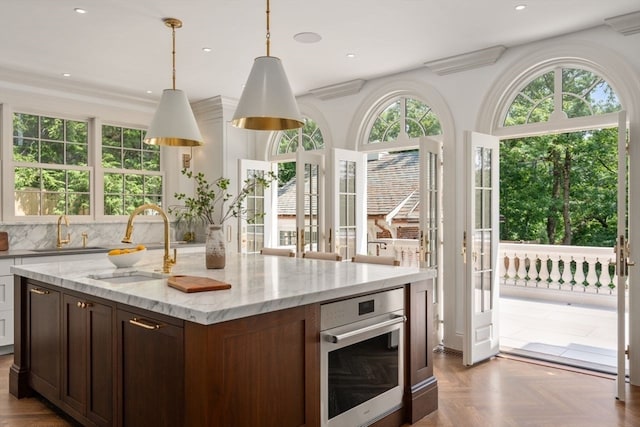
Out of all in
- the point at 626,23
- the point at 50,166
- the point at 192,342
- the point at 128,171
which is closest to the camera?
the point at 192,342

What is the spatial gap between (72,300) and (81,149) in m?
3.51

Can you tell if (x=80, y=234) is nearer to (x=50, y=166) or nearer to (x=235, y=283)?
(x=50, y=166)

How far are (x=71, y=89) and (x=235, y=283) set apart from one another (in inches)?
162

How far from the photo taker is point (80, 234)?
552 centimetres

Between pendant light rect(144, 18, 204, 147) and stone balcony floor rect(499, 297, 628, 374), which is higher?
pendant light rect(144, 18, 204, 147)

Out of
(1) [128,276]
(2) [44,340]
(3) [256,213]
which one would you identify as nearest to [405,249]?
(3) [256,213]

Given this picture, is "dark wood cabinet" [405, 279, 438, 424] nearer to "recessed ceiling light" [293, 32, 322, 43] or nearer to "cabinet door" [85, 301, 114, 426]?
"cabinet door" [85, 301, 114, 426]

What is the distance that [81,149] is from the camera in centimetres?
566

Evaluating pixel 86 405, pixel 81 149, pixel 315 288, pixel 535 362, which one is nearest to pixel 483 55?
pixel 535 362

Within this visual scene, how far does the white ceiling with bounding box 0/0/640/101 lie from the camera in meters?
3.40

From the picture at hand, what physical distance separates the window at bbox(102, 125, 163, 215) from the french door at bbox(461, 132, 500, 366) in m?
4.07

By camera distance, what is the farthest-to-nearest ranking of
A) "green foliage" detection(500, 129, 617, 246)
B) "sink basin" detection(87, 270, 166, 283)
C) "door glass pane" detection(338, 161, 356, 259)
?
"green foliage" detection(500, 129, 617, 246)
"door glass pane" detection(338, 161, 356, 259)
"sink basin" detection(87, 270, 166, 283)

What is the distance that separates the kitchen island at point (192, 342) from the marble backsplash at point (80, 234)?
217 centimetres

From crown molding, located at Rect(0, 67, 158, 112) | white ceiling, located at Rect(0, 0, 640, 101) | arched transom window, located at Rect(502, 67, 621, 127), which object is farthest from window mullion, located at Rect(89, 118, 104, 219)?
arched transom window, located at Rect(502, 67, 621, 127)
